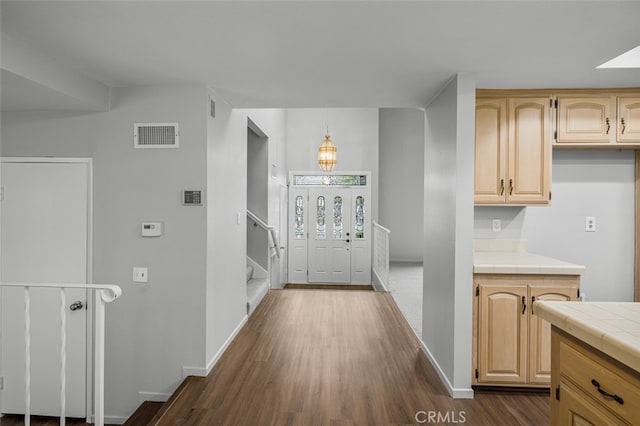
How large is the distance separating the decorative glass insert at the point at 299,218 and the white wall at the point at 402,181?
236 cm

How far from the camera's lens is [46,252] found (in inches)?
118

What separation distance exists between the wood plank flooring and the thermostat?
1250mm

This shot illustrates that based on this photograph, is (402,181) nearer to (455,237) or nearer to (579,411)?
(455,237)

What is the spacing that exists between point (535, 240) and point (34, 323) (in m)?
4.51

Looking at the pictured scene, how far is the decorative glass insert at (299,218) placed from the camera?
26.8ft

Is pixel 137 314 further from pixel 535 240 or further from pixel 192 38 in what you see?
pixel 535 240

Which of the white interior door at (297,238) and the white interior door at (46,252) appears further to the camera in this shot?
the white interior door at (297,238)

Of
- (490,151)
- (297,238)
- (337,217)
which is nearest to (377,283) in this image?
(337,217)

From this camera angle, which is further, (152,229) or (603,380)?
(152,229)

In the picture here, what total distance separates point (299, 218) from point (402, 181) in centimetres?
309

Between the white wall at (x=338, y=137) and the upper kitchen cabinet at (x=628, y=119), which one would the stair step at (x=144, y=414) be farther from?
the white wall at (x=338, y=137)

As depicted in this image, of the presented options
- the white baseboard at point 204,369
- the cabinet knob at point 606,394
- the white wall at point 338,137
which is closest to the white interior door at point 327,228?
the white wall at point 338,137

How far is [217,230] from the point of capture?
3.19 m

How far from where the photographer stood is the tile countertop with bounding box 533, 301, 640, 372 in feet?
3.62
